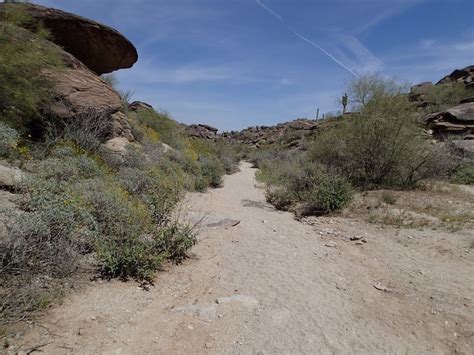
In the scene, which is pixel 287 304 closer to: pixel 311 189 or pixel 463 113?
pixel 311 189

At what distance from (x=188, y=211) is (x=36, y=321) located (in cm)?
510

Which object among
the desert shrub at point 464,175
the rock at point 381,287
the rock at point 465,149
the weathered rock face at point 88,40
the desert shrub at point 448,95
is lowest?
the rock at point 381,287

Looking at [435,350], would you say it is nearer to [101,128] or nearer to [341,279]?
[341,279]

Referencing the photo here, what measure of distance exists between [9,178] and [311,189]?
23.6 ft

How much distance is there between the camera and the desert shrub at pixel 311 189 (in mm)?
8328

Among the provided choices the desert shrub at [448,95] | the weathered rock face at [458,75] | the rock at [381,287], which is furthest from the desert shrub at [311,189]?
the weathered rock face at [458,75]

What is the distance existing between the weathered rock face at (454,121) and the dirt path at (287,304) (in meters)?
12.3

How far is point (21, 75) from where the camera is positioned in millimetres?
7234

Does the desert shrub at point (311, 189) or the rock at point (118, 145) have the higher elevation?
the rock at point (118, 145)

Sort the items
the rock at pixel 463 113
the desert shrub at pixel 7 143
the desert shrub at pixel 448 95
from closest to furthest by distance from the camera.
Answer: the desert shrub at pixel 7 143 < the rock at pixel 463 113 < the desert shrub at pixel 448 95

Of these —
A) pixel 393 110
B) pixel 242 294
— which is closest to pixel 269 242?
pixel 242 294

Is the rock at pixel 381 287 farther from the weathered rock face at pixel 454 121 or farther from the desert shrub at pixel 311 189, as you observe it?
the weathered rock face at pixel 454 121

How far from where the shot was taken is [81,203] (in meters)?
4.57

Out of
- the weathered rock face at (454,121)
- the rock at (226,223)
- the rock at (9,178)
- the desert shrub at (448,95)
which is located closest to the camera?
the rock at (9,178)
